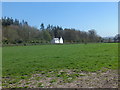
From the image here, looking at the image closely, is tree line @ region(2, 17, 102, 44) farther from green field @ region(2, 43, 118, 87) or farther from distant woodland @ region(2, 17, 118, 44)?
green field @ region(2, 43, 118, 87)

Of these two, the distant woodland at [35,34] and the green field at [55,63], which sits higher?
the distant woodland at [35,34]

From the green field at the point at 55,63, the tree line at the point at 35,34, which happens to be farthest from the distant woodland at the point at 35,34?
the green field at the point at 55,63

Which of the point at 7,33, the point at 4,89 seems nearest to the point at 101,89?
the point at 4,89

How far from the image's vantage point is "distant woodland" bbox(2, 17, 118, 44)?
50.6m

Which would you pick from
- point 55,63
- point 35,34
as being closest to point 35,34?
point 35,34

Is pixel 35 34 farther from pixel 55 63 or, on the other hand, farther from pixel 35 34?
pixel 55 63

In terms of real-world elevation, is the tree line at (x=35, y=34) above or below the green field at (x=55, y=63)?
above

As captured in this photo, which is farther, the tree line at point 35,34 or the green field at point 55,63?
the tree line at point 35,34

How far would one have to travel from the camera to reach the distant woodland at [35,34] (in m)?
50.6

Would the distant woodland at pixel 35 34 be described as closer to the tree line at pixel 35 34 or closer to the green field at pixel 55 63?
the tree line at pixel 35 34

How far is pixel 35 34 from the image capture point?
63.4 metres

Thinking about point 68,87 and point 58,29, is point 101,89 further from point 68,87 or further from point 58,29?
point 58,29

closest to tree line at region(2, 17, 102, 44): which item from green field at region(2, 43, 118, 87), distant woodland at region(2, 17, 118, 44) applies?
distant woodland at region(2, 17, 118, 44)

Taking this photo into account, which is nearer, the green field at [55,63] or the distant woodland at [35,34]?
the green field at [55,63]
